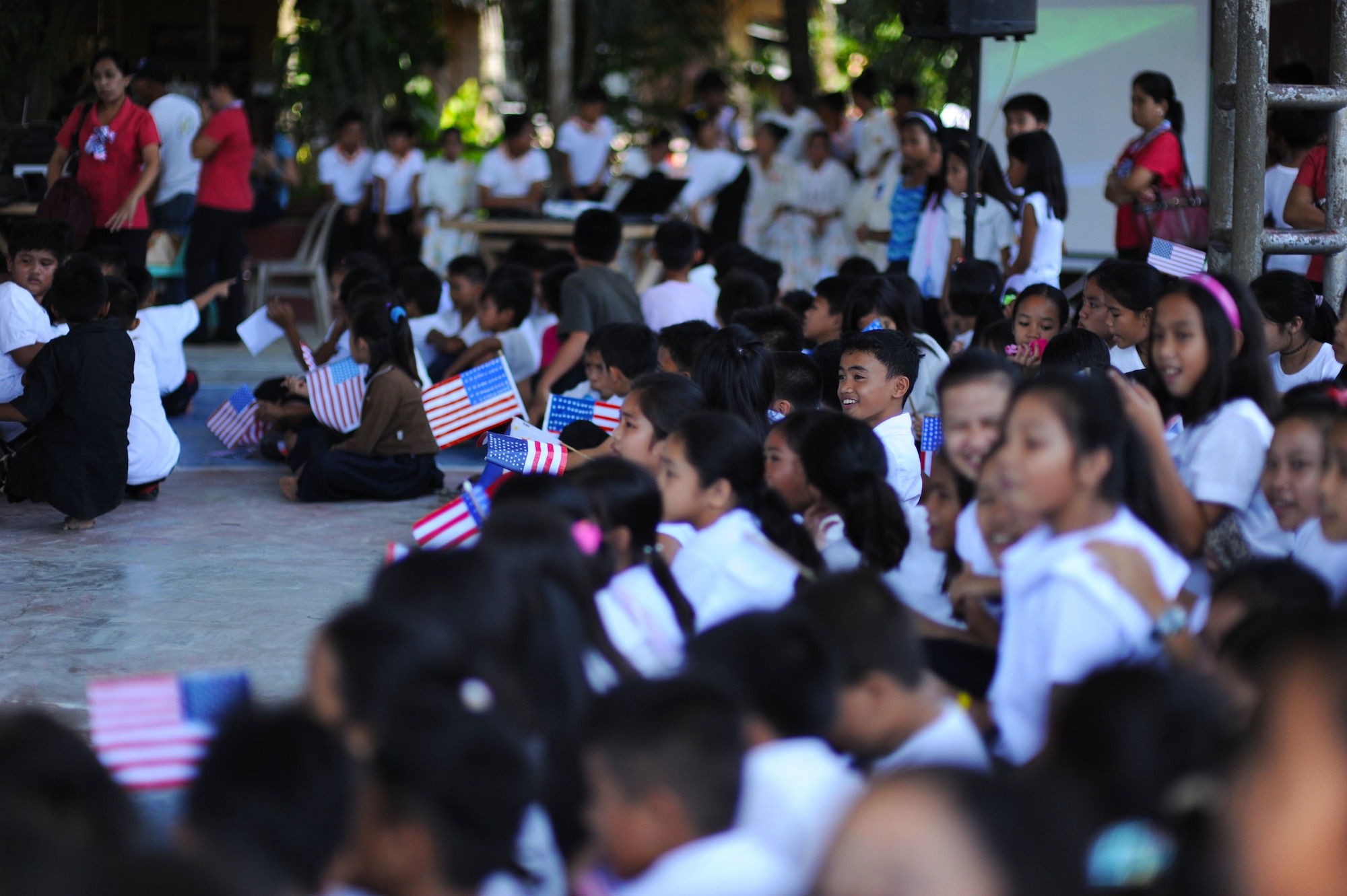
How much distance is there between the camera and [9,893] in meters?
1.43

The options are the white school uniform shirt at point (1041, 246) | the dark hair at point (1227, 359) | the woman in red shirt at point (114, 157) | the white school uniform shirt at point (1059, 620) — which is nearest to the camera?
the white school uniform shirt at point (1059, 620)

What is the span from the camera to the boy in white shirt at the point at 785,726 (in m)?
1.82

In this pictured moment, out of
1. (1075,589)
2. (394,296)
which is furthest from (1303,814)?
(394,296)

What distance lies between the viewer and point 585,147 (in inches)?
389

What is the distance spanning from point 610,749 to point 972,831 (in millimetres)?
486

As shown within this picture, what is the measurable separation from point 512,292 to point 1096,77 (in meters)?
3.98

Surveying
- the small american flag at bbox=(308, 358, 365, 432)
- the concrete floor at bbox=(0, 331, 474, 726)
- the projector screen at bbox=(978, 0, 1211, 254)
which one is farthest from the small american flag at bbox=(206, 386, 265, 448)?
the projector screen at bbox=(978, 0, 1211, 254)

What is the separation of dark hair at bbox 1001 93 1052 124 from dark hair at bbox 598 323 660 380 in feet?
7.61

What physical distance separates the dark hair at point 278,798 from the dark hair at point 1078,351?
2758 millimetres

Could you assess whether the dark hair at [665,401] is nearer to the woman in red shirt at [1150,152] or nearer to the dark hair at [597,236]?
the dark hair at [597,236]

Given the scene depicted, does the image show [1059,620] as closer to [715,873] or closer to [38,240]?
[715,873]

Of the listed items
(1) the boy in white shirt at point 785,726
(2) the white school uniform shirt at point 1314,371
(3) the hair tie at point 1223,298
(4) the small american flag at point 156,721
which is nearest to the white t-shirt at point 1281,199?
(2) the white school uniform shirt at point 1314,371

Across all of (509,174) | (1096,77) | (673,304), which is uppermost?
(1096,77)

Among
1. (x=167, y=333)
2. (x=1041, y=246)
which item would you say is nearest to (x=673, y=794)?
(x=1041, y=246)
